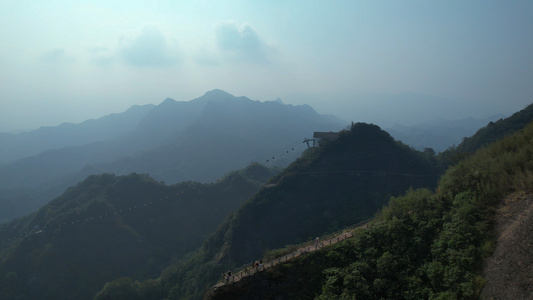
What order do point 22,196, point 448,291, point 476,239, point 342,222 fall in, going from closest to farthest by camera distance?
point 448,291
point 476,239
point 342,222
point 22,196

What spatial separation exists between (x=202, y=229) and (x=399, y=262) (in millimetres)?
57284

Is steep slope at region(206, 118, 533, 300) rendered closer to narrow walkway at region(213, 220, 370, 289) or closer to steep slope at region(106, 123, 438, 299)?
narrow walkway at region(213, 220, 370, 289)

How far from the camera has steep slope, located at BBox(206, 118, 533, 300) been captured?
39.0 feet

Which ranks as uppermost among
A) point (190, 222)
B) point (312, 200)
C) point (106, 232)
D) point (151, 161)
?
point (151, 161)

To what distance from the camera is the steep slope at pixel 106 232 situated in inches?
1921

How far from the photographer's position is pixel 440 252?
1385cm

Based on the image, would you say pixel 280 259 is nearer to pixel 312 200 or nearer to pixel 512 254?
pixel 512 254

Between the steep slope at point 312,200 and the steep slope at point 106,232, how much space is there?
12.4 meters

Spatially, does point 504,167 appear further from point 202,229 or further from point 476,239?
point 202,229

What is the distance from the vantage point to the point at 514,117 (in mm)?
54125

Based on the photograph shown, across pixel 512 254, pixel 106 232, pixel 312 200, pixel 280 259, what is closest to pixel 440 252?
pixel 512 254

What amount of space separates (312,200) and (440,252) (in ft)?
108

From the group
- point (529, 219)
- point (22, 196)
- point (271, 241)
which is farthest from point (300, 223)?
point (22, 196)

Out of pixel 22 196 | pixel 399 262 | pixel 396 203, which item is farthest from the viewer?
pixel 22 196
